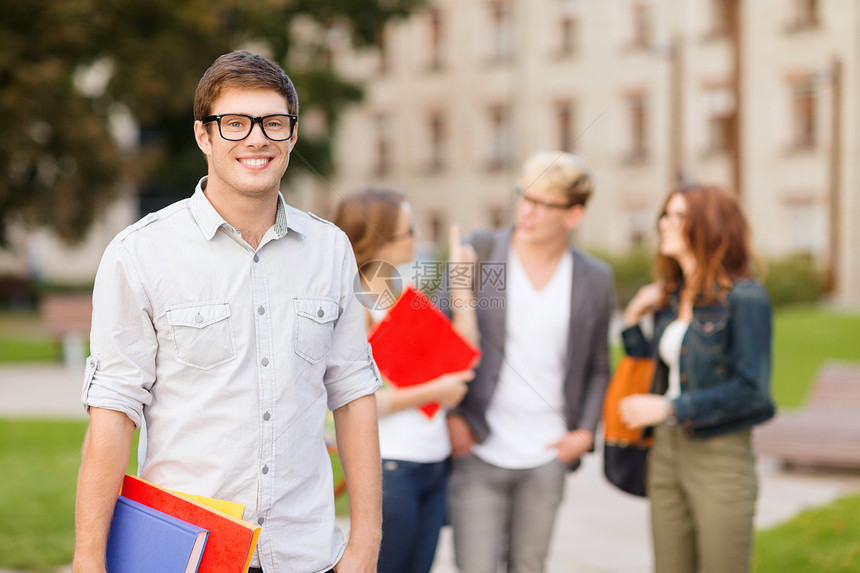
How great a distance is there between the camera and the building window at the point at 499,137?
123 feet

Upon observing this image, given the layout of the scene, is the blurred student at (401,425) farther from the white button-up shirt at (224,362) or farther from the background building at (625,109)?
the background building at (625,109)

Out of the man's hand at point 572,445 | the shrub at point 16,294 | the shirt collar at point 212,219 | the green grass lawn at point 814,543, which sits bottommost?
the shrub at point 16,294

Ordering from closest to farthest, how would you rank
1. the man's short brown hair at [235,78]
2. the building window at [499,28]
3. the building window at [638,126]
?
the man's short brown hair at [235,78]
the building window at [638,126]
the building window at [499,28]

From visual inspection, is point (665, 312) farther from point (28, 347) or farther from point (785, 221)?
point (785, 221)

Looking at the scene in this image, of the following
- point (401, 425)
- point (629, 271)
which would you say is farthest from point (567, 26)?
point (401, 425)

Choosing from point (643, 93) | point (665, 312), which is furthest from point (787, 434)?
point (643, 93)

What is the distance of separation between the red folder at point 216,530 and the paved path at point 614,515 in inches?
133

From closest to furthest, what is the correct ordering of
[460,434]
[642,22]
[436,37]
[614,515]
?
[460,434] < [614,515] < [642,22] < [436,37]

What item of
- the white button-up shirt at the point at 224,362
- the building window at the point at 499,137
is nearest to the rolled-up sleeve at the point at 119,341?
the white button-up shirt at the point at 224,362

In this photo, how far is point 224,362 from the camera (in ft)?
7.08

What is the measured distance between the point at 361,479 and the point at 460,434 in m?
1.42

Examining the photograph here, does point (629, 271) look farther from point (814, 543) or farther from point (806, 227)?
point (814, 543)

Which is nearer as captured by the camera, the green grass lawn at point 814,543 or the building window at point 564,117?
the green grass lawn at point 814,543

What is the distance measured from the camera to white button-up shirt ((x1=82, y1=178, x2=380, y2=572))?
211 cm
